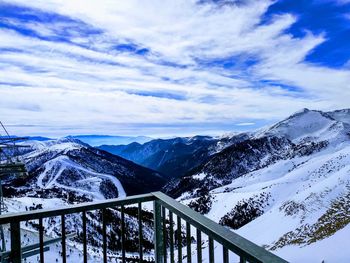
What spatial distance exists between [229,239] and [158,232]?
1895 mm

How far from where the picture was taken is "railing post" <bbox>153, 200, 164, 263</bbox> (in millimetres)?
4289

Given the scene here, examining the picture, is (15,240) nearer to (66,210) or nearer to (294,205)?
(66,210)

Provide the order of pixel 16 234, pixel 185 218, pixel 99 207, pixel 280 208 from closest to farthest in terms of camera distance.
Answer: pixel 185 218 < pixel 16 234 < pixel 99 207 < pixel 280 208

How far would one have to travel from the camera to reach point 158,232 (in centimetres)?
435

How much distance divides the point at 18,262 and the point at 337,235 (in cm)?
1576

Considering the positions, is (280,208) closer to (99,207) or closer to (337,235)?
(337,235)

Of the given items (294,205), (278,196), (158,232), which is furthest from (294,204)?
(158,232)

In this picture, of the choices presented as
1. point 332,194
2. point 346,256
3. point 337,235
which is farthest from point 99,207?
point 332,194

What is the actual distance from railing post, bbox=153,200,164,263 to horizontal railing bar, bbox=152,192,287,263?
722 millimetres

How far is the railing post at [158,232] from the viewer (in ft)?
14.1

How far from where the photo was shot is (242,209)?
66.2 meters

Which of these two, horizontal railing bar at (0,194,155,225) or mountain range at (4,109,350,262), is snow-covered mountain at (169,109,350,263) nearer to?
mountain range at (4,109,350,262)

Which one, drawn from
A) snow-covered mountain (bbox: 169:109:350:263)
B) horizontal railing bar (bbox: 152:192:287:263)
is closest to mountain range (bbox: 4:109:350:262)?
snow-covered mountain (bbox: 169:109:350:263)

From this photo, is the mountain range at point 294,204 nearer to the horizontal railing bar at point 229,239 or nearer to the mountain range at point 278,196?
the mountain range at point 278,196
